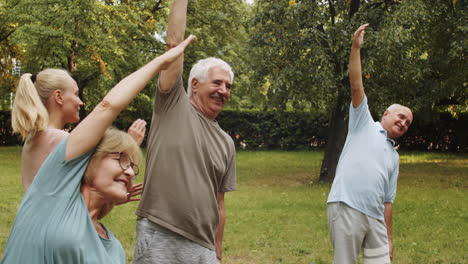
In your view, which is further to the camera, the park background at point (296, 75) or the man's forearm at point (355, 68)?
the park background at point (296, 75)

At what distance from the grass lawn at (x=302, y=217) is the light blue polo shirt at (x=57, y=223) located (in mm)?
5605

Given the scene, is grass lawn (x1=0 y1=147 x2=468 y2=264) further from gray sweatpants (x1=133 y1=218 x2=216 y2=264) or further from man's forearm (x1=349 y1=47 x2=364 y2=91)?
gray sweatpants (x1=133 y1=218 x2=216 y2=264)

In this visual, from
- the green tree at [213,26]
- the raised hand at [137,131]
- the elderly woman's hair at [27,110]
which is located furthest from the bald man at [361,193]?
the green tree at [213,26]

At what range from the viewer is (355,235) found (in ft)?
15.2

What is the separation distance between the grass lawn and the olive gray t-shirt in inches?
176

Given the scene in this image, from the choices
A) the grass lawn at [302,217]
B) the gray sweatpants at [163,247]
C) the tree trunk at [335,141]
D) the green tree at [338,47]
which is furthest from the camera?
the tree trunk at [335,141]

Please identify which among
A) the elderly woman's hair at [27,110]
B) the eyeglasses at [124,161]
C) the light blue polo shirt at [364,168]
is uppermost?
the elderly woman's hair at [27,110]

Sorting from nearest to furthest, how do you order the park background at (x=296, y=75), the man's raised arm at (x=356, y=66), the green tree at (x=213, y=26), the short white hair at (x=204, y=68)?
the short white hair at (x=204, y=68) → the man's raised arm at (x=356, y=66) → the park background at (x=296, y=75) → the green tree at (x=213, y=26)

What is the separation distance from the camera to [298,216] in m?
10.7

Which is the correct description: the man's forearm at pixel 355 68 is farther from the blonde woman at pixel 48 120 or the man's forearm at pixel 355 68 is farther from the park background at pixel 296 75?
the park background at pixel 296 75

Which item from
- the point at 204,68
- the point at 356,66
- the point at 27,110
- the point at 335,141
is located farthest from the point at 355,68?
the point at 335,141

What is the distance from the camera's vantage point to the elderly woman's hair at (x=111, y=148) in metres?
2.11

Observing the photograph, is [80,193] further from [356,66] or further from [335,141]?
[335,141]

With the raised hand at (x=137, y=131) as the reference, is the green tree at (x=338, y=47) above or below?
above
